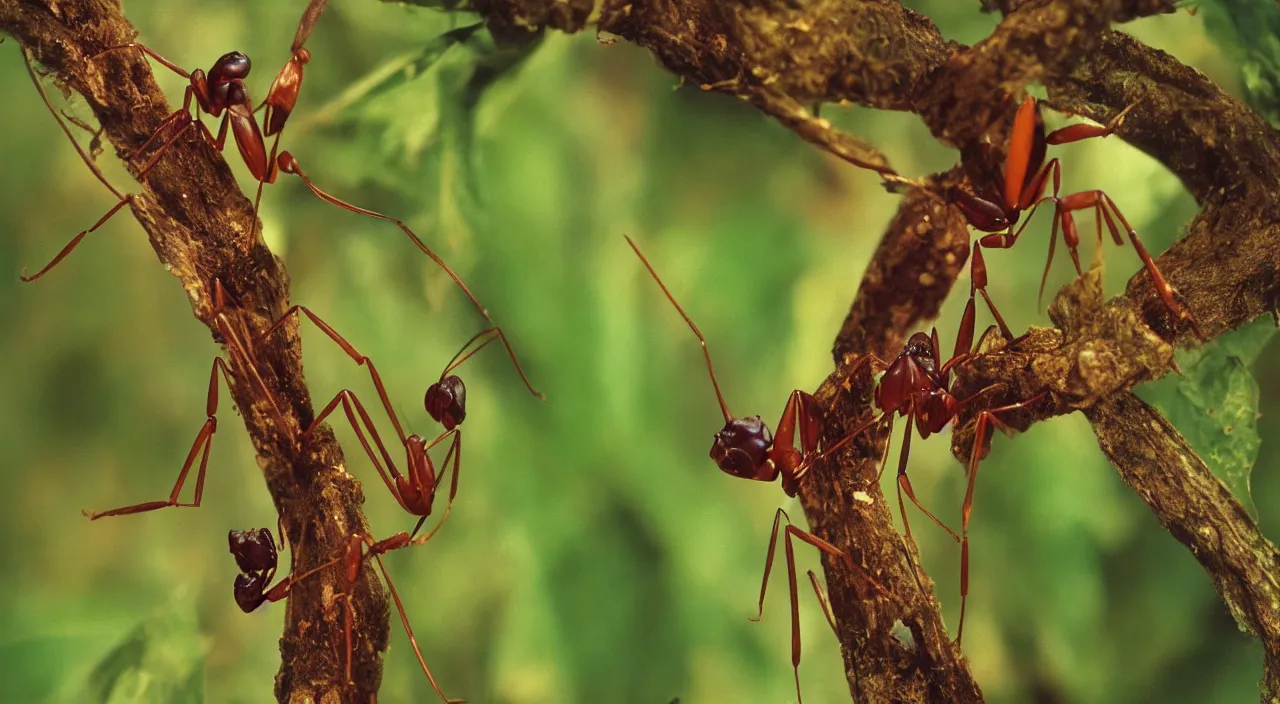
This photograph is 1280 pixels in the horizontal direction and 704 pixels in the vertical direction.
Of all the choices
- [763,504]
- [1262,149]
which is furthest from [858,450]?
[1262,149]

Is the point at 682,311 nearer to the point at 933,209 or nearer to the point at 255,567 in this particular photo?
the point at 933,209

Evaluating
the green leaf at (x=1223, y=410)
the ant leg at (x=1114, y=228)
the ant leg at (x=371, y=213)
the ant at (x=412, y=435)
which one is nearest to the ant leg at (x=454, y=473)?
the ant at (x=412, y=435)

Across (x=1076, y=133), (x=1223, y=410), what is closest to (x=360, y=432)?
(x=1076, y=133)

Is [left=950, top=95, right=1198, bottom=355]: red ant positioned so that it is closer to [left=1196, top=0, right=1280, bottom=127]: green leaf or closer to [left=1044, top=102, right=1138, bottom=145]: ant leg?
[left=1044, top=102, right=1138, bottom=145]: ant leg

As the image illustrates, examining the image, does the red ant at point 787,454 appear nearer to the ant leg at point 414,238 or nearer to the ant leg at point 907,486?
the ant leg at point 907,486

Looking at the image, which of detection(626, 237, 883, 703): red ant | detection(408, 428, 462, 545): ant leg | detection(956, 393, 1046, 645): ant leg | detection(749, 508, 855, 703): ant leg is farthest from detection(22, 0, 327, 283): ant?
detection(956, 393, 1046, 645): ant leg

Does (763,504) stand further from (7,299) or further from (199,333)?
(7,299)
